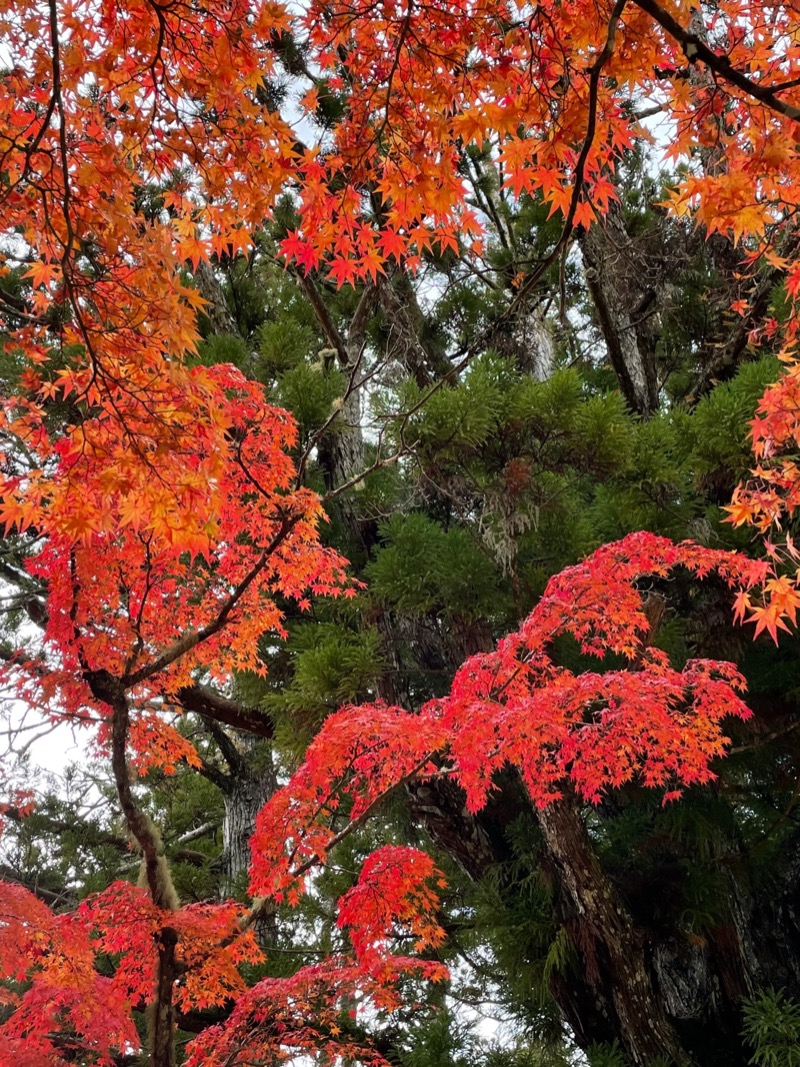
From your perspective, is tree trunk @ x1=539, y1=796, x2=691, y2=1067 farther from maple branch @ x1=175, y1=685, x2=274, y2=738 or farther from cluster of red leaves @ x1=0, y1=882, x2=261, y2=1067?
maple branch @ x1=175, y1=685, x2=274, y2=738

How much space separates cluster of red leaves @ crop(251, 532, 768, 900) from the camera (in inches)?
161

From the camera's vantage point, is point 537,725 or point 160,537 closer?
point 160,537

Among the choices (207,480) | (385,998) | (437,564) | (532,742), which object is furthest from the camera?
(437,564)

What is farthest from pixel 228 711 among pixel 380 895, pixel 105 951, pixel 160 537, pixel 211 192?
pixel 211 192

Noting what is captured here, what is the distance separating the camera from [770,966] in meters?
6.39

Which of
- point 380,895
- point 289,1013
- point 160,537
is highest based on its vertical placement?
point 160,537

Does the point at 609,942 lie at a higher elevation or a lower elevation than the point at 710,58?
lower

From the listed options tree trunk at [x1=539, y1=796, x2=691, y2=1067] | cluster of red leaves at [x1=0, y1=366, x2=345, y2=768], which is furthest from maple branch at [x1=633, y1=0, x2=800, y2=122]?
tree trunk at [x1=539, y1=796, x2=691, y2=1067]

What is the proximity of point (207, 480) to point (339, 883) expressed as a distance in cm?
589

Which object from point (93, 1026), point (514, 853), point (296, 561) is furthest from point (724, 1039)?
point (296, 561)

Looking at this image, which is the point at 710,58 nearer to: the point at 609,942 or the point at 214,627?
the point at 214,627

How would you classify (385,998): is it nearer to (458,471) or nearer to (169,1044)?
(169,1044)

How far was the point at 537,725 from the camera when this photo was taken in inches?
163

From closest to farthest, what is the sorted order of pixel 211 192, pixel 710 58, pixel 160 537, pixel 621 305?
pixel 710 58, pixel 211 192, pixel 160 537, pixel 621 305
